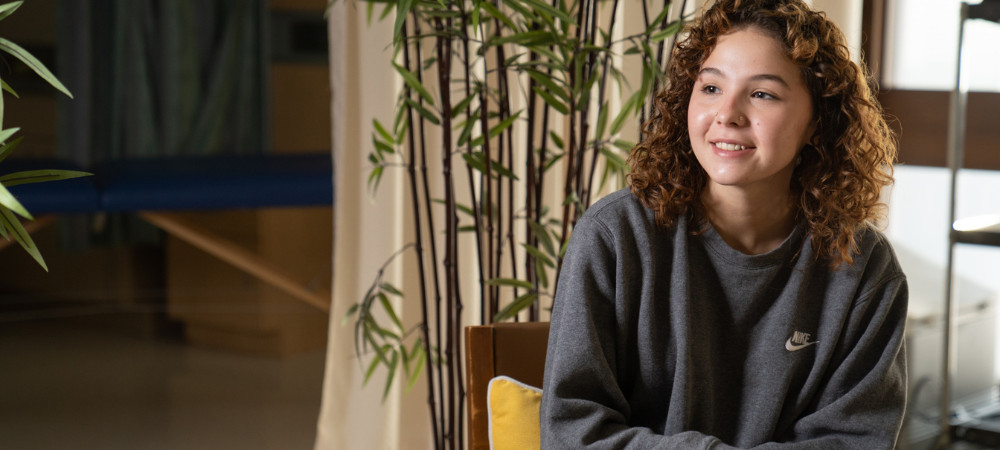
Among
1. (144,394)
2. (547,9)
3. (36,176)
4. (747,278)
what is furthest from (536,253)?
(144,394)

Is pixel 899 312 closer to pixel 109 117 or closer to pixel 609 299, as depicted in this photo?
pixel 609 299

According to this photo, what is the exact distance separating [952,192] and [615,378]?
1384 millimetres

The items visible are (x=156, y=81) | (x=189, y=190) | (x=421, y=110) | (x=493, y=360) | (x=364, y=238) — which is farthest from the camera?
(x=156, y=81)

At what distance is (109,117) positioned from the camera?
3969 mm

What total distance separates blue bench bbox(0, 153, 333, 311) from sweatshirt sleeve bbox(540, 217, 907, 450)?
1477 millimetres

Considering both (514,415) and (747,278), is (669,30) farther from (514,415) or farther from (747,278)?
(514,415)

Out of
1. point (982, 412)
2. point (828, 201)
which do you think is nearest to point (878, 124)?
point (828, 201)

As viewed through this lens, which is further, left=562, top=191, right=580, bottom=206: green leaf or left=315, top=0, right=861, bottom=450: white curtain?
left=315, top=0, right=861, bottom=450: white curtain

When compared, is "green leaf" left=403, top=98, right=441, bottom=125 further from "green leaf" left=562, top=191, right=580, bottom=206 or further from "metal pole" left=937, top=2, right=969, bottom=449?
"metal pole" left=937, top=2, right=969, bottom=449

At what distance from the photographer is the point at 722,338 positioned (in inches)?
42.2

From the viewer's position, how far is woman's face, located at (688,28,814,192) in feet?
3.28

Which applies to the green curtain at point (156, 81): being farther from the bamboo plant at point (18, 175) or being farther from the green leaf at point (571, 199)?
the bamboo plant at point (18, 175)

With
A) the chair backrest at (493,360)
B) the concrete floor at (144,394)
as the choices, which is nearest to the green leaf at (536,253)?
the chair backrest at (493,360)

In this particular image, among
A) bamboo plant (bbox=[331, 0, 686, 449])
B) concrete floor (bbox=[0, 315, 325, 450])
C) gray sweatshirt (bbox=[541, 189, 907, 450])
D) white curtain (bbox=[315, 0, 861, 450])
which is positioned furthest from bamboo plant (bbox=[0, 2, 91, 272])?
concrete floor (bbox=[0, 315, 325, 450])
